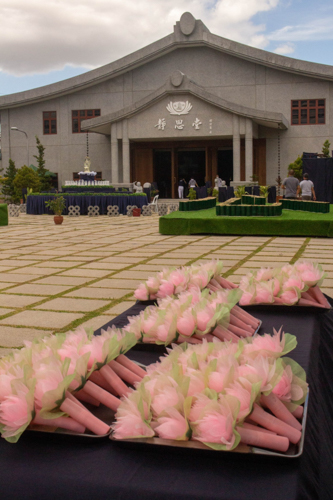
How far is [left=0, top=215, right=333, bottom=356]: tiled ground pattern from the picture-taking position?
484 cm

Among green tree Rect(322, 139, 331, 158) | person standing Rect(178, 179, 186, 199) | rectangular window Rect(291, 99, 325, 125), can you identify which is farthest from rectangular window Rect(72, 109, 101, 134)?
green tree Rect(322, 139, 331, 158)

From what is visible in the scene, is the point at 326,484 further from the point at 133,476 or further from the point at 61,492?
the point at 61,492

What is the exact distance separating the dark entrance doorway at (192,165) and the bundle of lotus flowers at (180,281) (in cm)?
2914

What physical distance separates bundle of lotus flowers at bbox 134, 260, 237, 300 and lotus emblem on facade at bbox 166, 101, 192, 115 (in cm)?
2521

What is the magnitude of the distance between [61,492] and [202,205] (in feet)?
51.2

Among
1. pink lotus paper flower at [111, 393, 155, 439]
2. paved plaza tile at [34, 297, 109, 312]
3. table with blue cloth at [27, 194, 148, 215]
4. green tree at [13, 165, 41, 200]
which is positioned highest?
green tree at [13, 165, 41, 200]

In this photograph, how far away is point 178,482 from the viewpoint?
125 centimetres

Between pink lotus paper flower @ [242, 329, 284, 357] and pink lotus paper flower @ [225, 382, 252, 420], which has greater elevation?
pink lotus paper flower @ [242, 329, 284, 357]

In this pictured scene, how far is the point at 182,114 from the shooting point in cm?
2748

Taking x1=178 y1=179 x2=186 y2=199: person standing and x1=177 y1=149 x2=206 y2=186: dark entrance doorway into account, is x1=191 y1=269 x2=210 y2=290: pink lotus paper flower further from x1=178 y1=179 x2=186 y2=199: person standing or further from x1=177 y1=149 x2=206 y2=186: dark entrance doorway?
x1=177 y1=149 x2=206 y2=186: dark entrance doorway

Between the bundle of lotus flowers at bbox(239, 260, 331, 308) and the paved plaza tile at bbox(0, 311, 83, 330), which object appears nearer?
the bundle of lotus flowers at bbox(239, 260, 331, 308)

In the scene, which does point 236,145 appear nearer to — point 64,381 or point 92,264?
point 92,264

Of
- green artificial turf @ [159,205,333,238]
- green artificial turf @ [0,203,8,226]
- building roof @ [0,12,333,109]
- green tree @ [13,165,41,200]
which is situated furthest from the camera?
green tree @ [13,165,41,200]

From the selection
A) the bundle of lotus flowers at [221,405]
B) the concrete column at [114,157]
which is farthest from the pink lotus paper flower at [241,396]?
the concrete column at [114,157]
